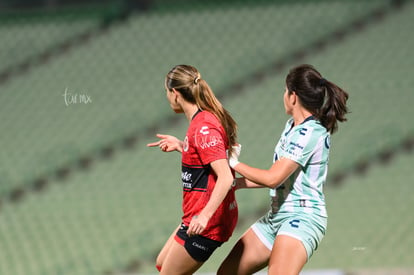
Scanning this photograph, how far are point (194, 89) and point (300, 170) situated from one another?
0.62 meters

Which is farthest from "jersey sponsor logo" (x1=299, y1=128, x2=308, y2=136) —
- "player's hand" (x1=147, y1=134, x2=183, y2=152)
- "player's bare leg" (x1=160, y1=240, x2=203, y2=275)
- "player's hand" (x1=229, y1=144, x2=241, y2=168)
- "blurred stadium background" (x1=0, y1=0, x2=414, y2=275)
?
"blurred stadium background" (x1=0, y1=0, x2=414, y2=275)

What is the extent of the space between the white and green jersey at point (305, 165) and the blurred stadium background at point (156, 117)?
2.54 metres

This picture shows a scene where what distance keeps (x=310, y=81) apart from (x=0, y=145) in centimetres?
551

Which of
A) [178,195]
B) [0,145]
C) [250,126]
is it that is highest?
[0,145]

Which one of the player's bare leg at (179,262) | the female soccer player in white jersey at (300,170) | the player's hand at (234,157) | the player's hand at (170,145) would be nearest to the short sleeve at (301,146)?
the female soccer player in white jersey at (300,170)

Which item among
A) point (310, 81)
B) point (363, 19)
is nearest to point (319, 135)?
point (310, 81)

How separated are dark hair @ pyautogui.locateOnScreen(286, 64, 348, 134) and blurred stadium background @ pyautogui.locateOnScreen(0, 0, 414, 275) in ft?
8.92

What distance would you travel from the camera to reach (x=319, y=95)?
9.92 feet

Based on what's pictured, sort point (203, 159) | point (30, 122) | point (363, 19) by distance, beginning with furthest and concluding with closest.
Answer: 1. point (363, 19)
2. point (30, 122)
3. point (203, 159)

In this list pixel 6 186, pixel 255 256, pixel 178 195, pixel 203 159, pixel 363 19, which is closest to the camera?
pixel 203 159

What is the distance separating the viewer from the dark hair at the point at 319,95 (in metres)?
3.02

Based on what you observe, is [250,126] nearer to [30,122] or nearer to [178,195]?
[178,195]

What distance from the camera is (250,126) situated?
24.3 ft

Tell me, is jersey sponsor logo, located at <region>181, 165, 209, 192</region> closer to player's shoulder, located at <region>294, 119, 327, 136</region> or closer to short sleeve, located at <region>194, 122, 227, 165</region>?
short sleeve, located at <region>194, 122, 227, 165</region>
